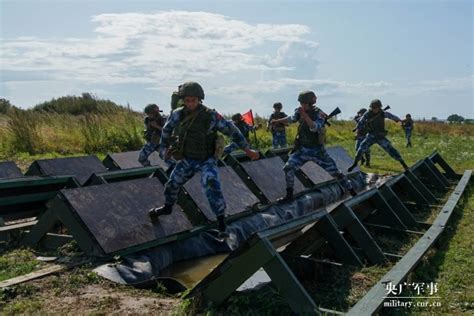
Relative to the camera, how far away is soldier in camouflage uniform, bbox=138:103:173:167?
1024 centimetres

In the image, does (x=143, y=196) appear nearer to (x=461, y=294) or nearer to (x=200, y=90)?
(x=200, y=90)

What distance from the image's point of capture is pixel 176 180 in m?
6.36

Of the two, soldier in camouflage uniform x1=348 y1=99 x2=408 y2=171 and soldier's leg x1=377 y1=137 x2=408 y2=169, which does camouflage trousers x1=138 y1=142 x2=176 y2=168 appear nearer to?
soldier in camouflage uniform x1=348 y1=99 x2=408 y2=171

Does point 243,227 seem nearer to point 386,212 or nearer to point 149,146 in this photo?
point 386,212

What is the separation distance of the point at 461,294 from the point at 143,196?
3631 millimetres

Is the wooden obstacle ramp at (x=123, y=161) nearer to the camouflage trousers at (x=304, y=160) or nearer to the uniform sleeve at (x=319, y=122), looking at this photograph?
the camouflage trousers at (x=304, y=160)

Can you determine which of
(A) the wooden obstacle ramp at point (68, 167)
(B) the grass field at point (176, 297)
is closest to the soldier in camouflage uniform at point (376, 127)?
(B) the grass field at point (176, 297)

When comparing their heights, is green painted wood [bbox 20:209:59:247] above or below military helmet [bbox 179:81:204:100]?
below

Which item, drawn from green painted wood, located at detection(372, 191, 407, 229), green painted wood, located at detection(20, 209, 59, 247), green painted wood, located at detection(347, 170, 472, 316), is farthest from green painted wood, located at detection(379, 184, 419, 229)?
green painted wood, located at detection(20, 209, 59, 247)

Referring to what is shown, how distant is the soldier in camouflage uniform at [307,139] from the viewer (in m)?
8.72

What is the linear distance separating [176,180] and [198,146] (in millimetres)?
489

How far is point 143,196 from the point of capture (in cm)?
636

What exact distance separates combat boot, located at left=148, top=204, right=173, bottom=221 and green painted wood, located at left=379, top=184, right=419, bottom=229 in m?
3.00

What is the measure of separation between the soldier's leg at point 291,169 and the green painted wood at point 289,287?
4.84 metres
